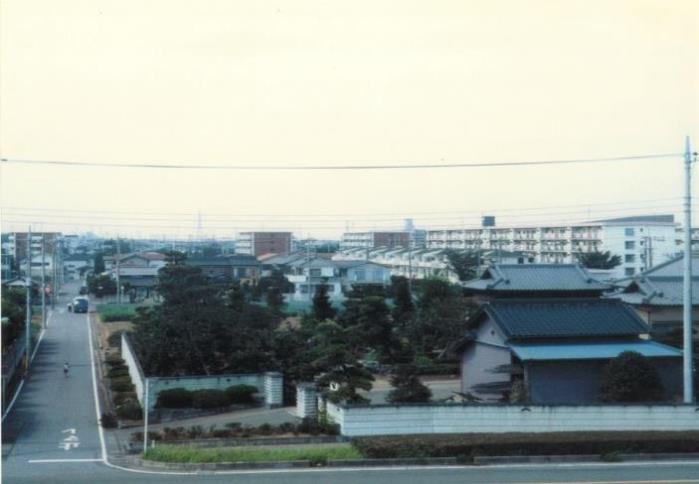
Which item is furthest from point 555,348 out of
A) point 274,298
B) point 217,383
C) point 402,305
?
point 274,298

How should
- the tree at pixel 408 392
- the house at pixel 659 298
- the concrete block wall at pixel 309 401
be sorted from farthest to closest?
the house at pixel 659 298 → the concrete block wall at pixel 309 401 → the tree at pixel 408 392

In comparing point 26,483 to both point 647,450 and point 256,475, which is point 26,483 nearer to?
point 256,475

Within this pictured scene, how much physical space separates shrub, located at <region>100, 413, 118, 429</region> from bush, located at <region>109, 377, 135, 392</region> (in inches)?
148

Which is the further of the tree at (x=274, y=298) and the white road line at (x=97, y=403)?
the tree at (x=274, y=298)

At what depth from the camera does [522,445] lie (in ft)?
41.6

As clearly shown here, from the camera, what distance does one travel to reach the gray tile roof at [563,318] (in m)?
18.1

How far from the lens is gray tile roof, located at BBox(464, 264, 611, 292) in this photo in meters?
23.8

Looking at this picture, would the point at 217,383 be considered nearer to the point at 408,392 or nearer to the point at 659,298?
the point at 408,392

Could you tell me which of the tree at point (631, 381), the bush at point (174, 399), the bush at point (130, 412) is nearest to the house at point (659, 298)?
the tree at point (631, 381)

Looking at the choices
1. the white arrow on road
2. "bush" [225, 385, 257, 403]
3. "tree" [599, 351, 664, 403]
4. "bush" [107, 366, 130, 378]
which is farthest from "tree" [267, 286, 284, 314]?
"tree" [599, 351, 664, 403]

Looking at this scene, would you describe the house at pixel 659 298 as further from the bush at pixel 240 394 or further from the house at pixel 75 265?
the house at pixel 75 265

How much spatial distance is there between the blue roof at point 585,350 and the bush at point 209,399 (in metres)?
6.74

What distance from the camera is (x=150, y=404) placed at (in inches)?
725

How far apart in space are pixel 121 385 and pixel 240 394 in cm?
429
